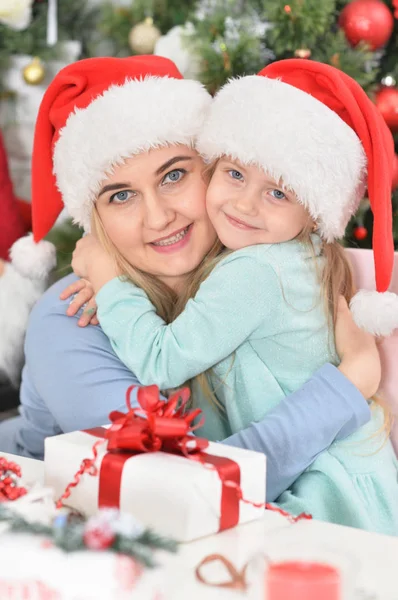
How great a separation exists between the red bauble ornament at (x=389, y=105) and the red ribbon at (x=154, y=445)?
1537mm

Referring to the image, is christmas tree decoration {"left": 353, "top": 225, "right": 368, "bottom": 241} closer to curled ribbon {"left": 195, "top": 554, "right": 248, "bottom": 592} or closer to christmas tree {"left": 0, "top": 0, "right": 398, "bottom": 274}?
christmas tree {"left": 0, "top": 0, "right": 398, "bottom": 274}

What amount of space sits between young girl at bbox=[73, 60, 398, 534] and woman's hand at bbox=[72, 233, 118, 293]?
49 mm

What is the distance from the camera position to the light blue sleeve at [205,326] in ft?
4.40

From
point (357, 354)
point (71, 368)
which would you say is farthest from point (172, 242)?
point (357, 354)

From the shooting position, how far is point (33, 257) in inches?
73.6

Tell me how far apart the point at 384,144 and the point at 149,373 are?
58 cm

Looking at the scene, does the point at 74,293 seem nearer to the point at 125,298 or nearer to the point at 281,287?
the point at 125,298

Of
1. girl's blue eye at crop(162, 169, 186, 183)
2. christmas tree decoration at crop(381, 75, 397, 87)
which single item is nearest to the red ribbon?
girl's blue eye at crop(162, 169, 186, 183)

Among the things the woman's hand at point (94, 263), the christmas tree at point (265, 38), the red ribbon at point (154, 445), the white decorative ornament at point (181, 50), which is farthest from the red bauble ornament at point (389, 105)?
the red ribbon at point (154, 445)

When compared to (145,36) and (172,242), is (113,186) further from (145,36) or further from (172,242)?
(145,36)

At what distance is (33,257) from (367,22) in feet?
4.06

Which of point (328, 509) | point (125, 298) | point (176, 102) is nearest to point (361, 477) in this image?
point (328, 509)

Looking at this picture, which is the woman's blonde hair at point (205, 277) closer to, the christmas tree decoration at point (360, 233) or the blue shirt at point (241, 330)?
the blue shirt at point (241, 330)

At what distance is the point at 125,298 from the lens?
4.73 ft
